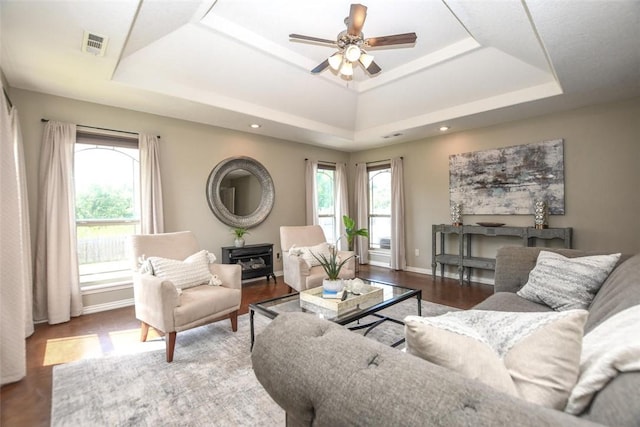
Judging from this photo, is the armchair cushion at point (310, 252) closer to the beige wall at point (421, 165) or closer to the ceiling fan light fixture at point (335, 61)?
the beige wall at point (421, 165)

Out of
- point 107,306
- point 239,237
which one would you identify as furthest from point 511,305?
Answer: point 107,306

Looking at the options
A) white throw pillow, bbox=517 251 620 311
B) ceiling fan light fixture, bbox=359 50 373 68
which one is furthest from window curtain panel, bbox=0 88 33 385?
white throw pillow, bbox=517 251 620 311

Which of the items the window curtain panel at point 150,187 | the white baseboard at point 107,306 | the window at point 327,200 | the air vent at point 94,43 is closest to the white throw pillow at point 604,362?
the air vent at point 94,43

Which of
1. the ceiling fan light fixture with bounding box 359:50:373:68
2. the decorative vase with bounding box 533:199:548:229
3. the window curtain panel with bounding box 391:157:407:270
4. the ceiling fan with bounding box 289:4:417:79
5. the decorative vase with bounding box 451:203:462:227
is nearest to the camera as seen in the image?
the ceiling fan with bounding box 289:4:417:79

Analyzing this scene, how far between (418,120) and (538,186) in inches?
74.5

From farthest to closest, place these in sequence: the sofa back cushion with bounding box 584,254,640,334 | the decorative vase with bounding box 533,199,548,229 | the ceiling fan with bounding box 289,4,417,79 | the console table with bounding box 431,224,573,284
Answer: the decorative vase with bounding box 533,199,548,229 < the console table with bounding box 431,224,573,284 < the ceiling fan with bounding box 289,4,417,79 < the sofa back cushion with bounding box 584,254,640,334

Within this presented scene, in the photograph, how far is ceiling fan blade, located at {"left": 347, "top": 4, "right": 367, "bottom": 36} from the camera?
6.88ft

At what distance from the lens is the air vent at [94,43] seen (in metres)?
2.28

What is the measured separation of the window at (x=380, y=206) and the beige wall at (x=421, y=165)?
51 cm

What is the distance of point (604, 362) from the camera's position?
→ 67 centimetres

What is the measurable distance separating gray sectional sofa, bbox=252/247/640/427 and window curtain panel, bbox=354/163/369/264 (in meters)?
5.31

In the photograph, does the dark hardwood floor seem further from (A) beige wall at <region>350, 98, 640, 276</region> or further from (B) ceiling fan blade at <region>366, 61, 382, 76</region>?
(B) ceiling fan blade at <region>366, 61, 382, 76</region>

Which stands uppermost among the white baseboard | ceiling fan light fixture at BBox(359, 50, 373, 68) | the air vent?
the air vent

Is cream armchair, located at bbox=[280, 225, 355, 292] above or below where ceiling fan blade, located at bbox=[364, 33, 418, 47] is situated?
below
